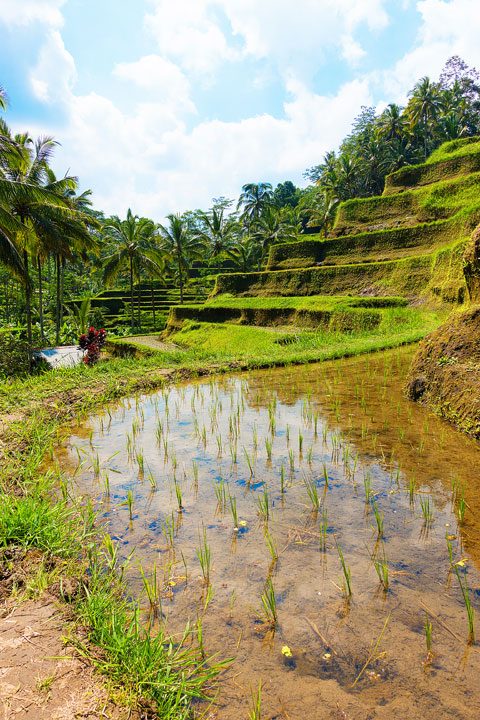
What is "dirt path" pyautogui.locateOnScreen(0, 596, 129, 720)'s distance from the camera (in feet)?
5.06

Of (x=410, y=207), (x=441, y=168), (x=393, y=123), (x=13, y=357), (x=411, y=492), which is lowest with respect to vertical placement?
(x=411, y=492)

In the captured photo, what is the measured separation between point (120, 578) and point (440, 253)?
706 inches

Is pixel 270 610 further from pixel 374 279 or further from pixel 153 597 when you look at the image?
pixel 374 279

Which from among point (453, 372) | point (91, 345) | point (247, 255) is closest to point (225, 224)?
point (247, 255)

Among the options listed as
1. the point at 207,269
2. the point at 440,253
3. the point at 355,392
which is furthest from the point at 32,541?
the point at 207,269

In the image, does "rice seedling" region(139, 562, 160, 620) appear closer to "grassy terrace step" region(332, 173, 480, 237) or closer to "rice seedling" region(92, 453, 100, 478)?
"rice seedling" region(92, 453, 100, 478)

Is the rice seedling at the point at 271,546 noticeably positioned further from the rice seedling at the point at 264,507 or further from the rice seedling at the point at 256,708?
the rice seedling at the point at 256,708

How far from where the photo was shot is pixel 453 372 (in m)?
5.55

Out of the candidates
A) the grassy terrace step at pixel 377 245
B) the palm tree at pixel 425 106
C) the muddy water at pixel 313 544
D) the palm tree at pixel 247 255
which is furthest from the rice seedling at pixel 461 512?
the palm tree at pixel 425 106

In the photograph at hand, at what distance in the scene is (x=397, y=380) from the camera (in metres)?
7.70

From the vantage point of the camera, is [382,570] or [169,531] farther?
[169,531]

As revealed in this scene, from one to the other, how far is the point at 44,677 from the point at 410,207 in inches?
1023

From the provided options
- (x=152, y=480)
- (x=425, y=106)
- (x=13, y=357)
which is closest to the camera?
(x=152, y=480)

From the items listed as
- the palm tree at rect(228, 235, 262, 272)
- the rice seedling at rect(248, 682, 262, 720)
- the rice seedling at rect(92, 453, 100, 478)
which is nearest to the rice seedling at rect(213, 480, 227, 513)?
the rice seedling at rect(92, 453, 100, 478)
